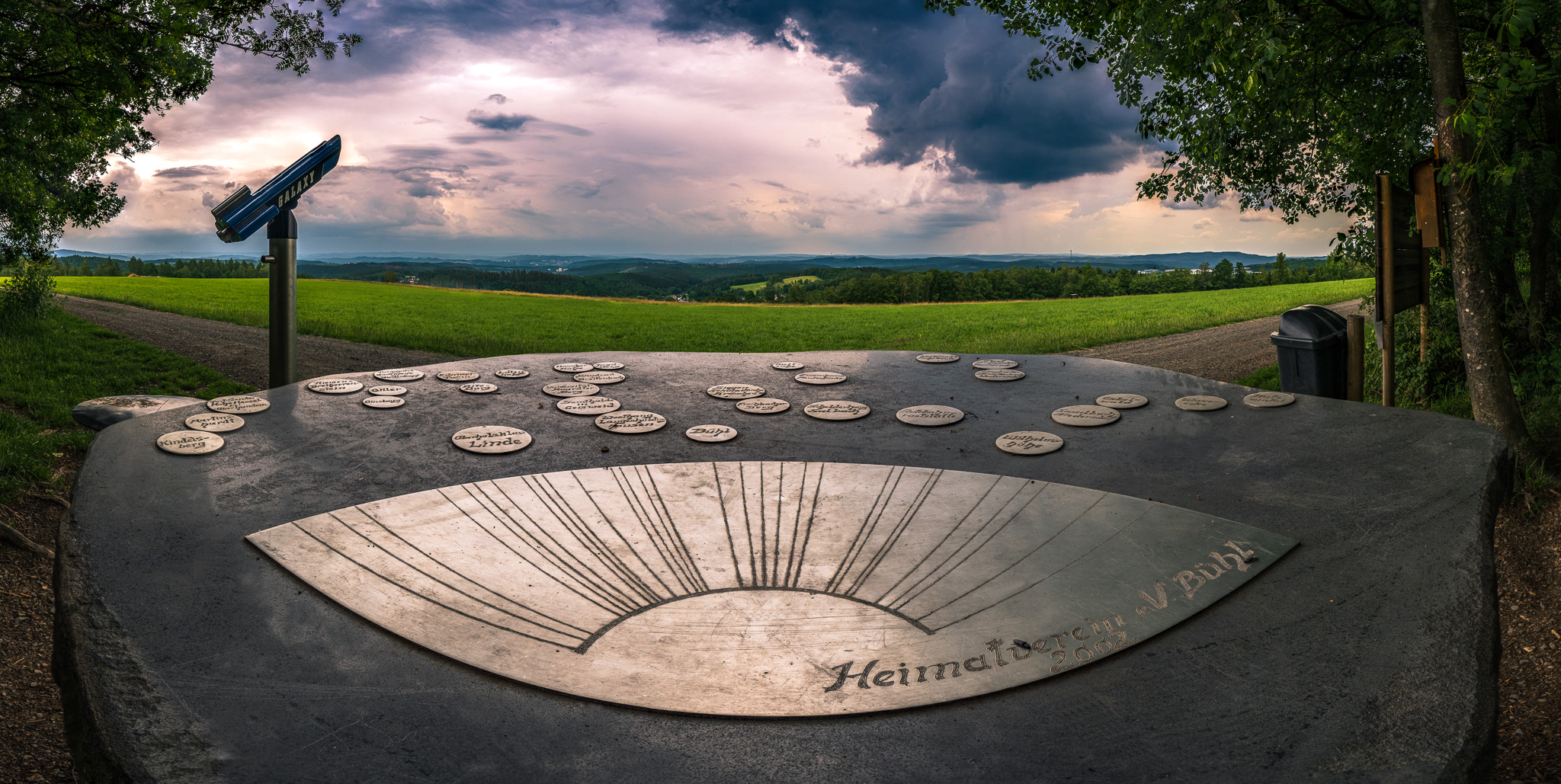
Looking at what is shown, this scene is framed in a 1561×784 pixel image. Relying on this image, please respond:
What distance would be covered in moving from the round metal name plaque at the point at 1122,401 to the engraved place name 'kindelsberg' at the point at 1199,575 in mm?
2564

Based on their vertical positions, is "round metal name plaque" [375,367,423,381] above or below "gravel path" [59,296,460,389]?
above

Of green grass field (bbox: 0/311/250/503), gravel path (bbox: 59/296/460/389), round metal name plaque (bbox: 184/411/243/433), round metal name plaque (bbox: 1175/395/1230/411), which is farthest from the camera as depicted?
gravel path (bbox: 59/296/460/389)

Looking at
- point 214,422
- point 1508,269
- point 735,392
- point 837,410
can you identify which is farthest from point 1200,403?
point 214,422

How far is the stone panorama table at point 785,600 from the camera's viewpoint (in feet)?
8.33

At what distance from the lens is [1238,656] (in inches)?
119

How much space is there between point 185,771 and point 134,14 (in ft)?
31.1

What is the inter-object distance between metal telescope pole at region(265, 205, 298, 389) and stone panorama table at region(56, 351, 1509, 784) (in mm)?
1593

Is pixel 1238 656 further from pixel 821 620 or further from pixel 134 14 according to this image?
pixel 134 14

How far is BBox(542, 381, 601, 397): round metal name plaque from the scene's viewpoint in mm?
6797

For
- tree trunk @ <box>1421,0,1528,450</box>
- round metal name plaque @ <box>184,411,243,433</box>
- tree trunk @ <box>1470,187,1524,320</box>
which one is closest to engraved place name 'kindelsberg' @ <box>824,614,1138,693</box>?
round metal name plaque @ <box>184,411,243,433</box>

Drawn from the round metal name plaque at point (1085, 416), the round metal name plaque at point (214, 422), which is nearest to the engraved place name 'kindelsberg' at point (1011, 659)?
the round metal name plaque at point (1085, 416)

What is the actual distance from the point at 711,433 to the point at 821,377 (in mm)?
1981

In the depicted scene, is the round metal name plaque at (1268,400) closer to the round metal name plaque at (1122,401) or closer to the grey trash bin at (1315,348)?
the round metal name plaque at (1122,401)

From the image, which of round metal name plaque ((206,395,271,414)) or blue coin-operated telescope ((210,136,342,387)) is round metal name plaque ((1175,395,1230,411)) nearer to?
round metal name plaque ((206,395,271,414))
